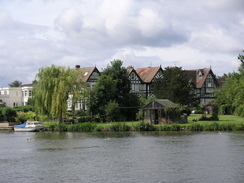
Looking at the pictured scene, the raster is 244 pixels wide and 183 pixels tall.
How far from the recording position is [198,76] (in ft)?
359

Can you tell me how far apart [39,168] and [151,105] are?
33754 millimetres

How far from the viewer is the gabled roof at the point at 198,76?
107150mm

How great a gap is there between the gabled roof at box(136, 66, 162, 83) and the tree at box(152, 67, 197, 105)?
14487 mm

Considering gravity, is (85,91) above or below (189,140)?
above

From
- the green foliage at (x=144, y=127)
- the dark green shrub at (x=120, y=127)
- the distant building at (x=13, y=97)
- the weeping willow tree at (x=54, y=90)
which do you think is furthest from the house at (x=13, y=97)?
the green foliage at (x=144, y=127)

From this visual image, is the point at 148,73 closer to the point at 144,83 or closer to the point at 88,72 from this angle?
the point at 144,83

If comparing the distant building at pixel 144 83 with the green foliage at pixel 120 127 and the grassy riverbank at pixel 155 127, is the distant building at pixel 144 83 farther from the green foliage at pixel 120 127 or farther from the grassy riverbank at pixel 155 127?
the green foliage at pixel 120 127

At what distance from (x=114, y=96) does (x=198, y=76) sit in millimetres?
40148

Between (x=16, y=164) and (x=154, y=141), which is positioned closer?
(x=16, y=164)

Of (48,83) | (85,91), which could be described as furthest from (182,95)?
(48,83)

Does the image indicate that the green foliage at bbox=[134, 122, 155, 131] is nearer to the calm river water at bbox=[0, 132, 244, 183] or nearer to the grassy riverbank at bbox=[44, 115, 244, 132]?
the grassy riverbank at bbox=[44, 115, 244, 132]

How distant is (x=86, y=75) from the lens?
92688 millimetres

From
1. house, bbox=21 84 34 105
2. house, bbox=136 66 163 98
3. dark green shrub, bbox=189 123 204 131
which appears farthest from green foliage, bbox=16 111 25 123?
dark green shrub, bbox=189 123 204 131

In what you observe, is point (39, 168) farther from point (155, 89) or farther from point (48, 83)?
point (155, 89)
